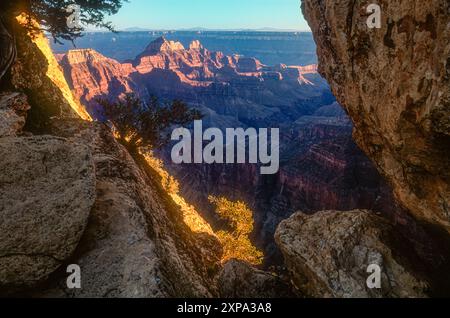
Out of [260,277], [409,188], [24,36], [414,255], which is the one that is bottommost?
[260,277]

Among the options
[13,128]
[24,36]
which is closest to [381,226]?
[13,128]

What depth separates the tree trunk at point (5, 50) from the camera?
16.9 meters

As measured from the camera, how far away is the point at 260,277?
46.2ft

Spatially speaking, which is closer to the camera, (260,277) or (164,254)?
(164,254)

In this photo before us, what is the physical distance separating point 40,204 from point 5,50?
A: 10.4 metres

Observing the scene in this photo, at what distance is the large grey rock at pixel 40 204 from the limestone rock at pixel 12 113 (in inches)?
102

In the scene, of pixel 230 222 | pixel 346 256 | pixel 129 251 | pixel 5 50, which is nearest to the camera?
pixel 129 251

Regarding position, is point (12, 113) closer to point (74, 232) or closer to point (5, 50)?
point (5, 50)

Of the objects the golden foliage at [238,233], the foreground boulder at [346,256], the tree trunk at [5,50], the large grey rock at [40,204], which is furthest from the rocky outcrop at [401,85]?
the golden foliage at [238,233]

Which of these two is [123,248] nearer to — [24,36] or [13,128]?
[13,128]

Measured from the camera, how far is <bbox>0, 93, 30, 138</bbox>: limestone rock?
14.2m

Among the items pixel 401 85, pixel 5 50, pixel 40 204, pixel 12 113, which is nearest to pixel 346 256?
pixel 401 85

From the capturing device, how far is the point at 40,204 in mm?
10875

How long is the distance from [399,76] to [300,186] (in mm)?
74213
